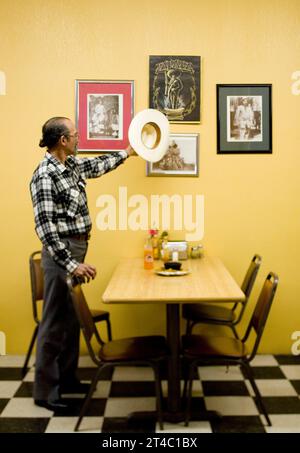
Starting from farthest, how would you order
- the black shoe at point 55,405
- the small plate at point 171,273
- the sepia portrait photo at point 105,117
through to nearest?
the sepia portrait photo at point 105,117 < the small plate at point 171,273 < the black shoe at point 55,405

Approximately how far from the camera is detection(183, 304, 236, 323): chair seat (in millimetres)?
3555

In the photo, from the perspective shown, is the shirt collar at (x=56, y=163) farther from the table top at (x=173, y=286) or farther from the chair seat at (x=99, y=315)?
the chair seat at (x=99, y=315)

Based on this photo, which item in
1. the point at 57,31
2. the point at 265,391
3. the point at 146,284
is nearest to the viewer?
the point at 146,284

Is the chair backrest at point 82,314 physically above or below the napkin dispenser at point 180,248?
below

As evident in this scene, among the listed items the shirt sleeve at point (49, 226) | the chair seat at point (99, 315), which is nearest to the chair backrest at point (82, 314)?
the shirt sleeve at point (49, 226)

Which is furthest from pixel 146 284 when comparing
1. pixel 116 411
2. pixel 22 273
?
pixel 22 273

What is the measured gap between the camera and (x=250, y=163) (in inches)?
156

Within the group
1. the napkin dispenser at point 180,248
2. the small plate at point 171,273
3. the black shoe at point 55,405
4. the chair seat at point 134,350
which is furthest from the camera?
the napkin dispenser at point 180,248

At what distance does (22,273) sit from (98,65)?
1670 mm

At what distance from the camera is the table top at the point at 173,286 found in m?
2.67

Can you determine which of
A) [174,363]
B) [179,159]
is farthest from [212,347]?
[179,159]

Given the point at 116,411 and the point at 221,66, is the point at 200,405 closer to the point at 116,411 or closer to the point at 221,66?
the point at 116,411

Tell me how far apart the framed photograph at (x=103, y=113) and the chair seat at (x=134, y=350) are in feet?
5.14

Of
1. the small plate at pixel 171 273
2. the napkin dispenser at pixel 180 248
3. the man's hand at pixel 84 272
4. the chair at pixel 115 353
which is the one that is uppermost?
the napkin dispenser at pixel 180 248
